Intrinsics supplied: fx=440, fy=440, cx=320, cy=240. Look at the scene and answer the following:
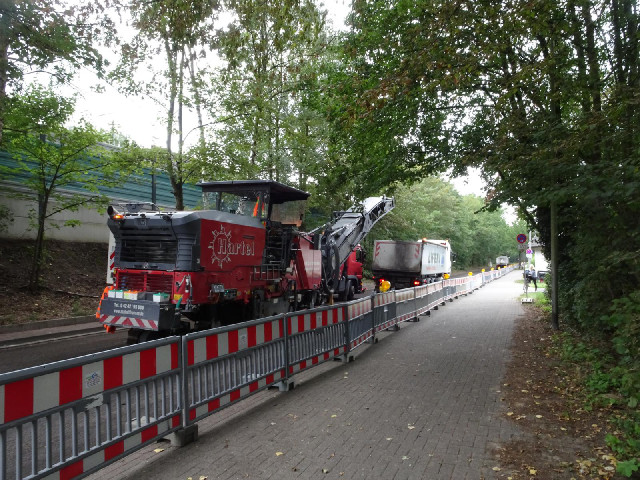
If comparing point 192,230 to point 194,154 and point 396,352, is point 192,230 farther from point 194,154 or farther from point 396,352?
point 194,154

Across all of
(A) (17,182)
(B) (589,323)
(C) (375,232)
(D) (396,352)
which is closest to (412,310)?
(D) (396,352)

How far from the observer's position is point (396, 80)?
656cm

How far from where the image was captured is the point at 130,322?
7895 millimetres

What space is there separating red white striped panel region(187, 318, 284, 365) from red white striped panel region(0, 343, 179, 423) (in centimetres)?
28

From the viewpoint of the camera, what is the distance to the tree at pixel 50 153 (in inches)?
427

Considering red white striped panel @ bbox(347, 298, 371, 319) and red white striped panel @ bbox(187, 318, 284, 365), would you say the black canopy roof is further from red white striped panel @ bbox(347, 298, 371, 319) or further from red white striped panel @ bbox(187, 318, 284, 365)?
Result: red white striped panel @ bbox(187, 318, 284, 365)

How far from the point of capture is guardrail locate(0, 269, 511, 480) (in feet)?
9.86

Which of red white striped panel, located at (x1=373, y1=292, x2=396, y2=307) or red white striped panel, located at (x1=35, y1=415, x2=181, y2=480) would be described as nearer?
red white striped panel, located at (x1=35, y1=415, x2=181, y2=480)

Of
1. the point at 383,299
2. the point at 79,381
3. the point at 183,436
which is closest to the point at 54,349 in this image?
the point at 183,436

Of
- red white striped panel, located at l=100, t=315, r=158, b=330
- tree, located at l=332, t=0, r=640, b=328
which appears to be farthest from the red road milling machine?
tree, located at l=332, t=0, r=640, b=328

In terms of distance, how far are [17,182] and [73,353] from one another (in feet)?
32.4

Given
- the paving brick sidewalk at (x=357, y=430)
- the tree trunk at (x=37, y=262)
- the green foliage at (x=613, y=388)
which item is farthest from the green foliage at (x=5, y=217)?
the green foliage at (x=613, y=388)

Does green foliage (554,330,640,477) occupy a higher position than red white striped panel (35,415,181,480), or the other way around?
red white striped panel (35,415,181,480)

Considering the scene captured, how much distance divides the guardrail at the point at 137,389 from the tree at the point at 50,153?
8673 mm
